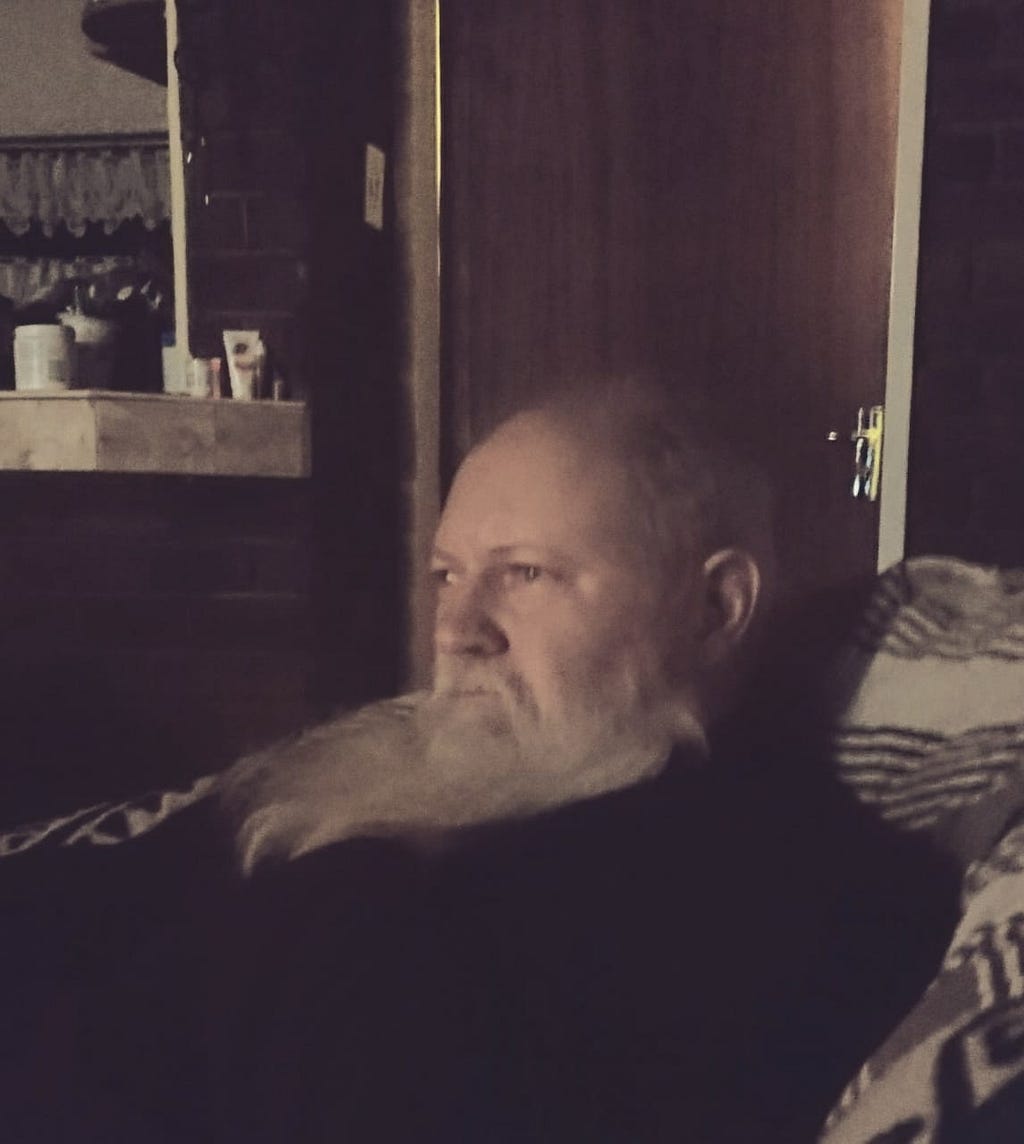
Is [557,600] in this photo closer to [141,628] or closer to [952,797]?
[952,797]

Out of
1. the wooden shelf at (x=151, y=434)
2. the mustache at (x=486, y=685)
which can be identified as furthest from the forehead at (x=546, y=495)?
the wooden shelf at (x=151, y=434)

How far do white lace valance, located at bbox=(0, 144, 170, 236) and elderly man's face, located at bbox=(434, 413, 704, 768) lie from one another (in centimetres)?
176

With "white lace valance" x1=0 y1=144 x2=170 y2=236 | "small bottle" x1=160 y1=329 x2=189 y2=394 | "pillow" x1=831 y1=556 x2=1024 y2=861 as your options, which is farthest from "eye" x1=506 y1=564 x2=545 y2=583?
"white lace valance" x1=0 y1=144 x2=170 y2=236

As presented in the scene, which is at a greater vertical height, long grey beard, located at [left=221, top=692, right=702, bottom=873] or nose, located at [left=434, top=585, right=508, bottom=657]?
nose, located at [left=434, top=585, right=508, bottom=657]

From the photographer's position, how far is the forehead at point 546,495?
0.93 metres

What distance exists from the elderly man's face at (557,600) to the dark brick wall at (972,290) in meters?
1.31

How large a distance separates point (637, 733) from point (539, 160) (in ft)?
5.52

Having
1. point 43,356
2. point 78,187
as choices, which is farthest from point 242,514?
point 78,187

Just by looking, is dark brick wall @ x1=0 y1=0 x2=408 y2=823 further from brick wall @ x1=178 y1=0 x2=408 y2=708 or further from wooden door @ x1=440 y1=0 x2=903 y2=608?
wooden door @ x1=440 y1=0 x2=903 y2=608

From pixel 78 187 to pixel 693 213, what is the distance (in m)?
1.31

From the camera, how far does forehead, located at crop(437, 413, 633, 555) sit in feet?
3.05

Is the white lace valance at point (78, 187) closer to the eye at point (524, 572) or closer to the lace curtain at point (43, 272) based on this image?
the lace curtain at point (43, 272)

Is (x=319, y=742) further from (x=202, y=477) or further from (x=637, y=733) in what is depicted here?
(x=202, y=477)

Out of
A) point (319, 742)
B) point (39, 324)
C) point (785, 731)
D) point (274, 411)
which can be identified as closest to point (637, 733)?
point (785, 731)
